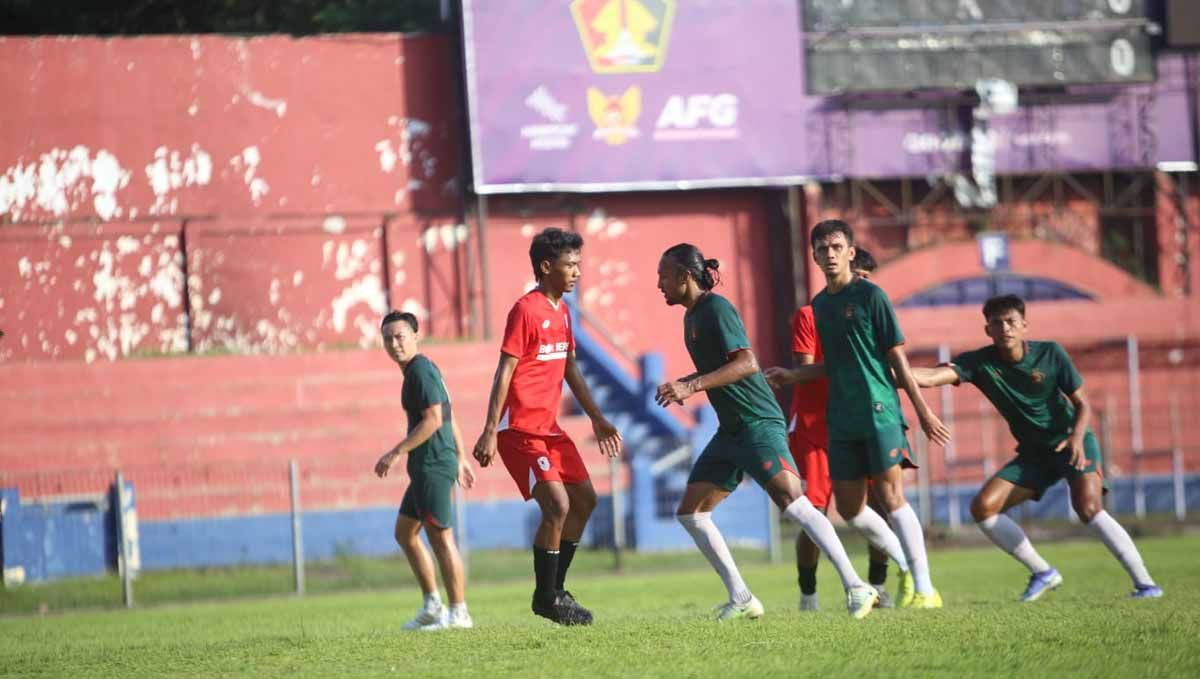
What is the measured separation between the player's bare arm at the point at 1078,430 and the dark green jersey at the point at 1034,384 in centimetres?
6

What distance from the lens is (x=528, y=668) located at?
8.09 m

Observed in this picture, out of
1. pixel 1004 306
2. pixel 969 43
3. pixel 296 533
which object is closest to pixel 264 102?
pixel 969 43

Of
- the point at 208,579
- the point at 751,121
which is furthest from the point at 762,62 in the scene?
the point at 208,579

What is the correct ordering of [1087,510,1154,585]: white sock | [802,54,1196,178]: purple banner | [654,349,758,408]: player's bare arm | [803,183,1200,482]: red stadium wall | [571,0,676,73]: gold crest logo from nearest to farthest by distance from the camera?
[654,349,758,408]: player's bare arm → [1087,510,1154,585]: white sock → [571,0,676,73]: gold crest logo → [803,183,1200,482]: red stadium wall → [802,54,1196,178]: purple banner

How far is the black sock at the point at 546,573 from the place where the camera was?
10.1 m

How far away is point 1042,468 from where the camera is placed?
11.7m

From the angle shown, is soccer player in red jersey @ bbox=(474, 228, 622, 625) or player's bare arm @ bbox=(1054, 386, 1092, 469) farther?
player's bare arm @ bbox=(1054, 386, 1092, 469)

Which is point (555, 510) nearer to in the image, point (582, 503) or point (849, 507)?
point (582, 503)

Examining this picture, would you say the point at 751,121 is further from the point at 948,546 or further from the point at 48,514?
the point at 48,514

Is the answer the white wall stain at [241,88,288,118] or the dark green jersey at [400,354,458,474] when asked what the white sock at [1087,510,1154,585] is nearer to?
the dark green jersey at [400,354,458,474]

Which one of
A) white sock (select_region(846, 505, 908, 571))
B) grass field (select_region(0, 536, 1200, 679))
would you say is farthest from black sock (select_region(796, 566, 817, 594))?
white sock (select_region(846, 505, 908, 571))

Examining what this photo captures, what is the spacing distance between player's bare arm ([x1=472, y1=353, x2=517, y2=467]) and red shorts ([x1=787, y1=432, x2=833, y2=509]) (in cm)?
225

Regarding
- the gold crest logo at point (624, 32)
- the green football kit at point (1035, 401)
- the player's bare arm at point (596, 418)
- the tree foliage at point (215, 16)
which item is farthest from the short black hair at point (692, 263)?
the tree foliage at point (215, 16)

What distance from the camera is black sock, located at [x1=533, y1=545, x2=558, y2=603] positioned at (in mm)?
10062
